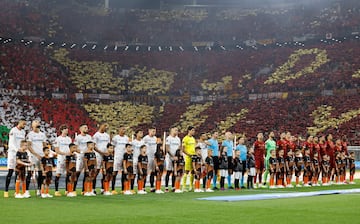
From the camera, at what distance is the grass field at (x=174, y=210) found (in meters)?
11.3

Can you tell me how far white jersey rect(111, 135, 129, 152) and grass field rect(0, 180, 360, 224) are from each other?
2547 millimetres

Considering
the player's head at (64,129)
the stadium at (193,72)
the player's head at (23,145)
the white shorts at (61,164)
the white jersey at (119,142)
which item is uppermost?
the stadium at (193,72)

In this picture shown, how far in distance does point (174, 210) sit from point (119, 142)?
19.5 ft

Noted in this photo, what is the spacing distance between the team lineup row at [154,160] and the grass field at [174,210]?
96 cm

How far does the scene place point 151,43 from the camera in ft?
187

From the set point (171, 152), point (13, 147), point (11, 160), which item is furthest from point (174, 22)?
point (11, 160)

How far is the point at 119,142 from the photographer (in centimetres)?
1859

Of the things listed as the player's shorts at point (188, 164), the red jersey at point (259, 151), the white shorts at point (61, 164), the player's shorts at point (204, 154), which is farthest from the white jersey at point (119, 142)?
the red jersey at point (259, 151)

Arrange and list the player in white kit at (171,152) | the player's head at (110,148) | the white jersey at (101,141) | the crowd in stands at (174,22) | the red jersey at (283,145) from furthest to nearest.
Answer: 1. the crowd in stands at (174,22)
2. the red jersey at (283,145)
3. the player in white kit at (171,152)
4. the white jersey at (101,141)
5. the player's head at (110,148)

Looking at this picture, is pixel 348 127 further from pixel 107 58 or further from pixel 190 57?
pixel 107 58

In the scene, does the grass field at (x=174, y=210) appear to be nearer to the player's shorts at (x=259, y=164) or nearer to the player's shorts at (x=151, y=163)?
the player's shorts at (x=151, y=163)

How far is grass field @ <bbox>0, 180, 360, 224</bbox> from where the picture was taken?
36.9 feet

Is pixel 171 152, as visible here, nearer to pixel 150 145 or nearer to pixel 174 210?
pixel 150 145

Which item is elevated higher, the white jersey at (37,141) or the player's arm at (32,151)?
the white jersey at (37,141)
